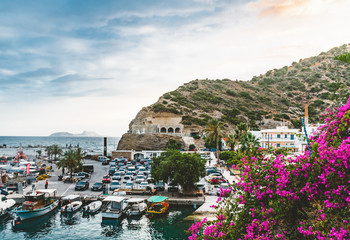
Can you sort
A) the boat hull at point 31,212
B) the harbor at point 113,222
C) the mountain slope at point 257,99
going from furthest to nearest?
the mountain slope at point 257,99 < the boat hull at point 31,212 < the harbor at point 113,222

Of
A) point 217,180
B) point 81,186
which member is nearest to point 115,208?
point 81,186

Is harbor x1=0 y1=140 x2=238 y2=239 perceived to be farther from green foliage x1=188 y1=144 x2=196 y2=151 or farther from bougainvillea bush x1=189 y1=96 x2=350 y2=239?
green foliage x1=188 y1=144 x2=196 y2=151

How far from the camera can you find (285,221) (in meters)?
7.16

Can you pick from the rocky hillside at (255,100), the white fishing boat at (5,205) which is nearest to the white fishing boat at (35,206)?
the white fishing boat at (5,205)

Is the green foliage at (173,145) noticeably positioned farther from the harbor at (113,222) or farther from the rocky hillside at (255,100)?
the harbor at (113,222)

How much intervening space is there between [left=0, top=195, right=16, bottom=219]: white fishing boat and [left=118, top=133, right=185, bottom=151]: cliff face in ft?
175

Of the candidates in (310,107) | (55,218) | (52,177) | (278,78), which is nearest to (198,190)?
(55,218)

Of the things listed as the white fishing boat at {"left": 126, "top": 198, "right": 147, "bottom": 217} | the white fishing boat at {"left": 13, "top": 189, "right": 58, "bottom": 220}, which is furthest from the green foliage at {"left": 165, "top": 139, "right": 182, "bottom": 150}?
the white fishing boat at {"left": 13, "top": 189, "right": 58, "bottom": 220}

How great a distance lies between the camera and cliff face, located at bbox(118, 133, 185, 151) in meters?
87.2

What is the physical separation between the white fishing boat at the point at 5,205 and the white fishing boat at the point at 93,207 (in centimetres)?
898

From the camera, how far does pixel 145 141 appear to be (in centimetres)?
8794

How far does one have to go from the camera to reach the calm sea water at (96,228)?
26.7 meters

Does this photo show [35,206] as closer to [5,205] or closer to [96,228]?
[5,205]

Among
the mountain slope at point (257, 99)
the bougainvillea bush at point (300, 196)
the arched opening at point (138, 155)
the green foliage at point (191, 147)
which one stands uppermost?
the mountain slope at point (257, 99)
